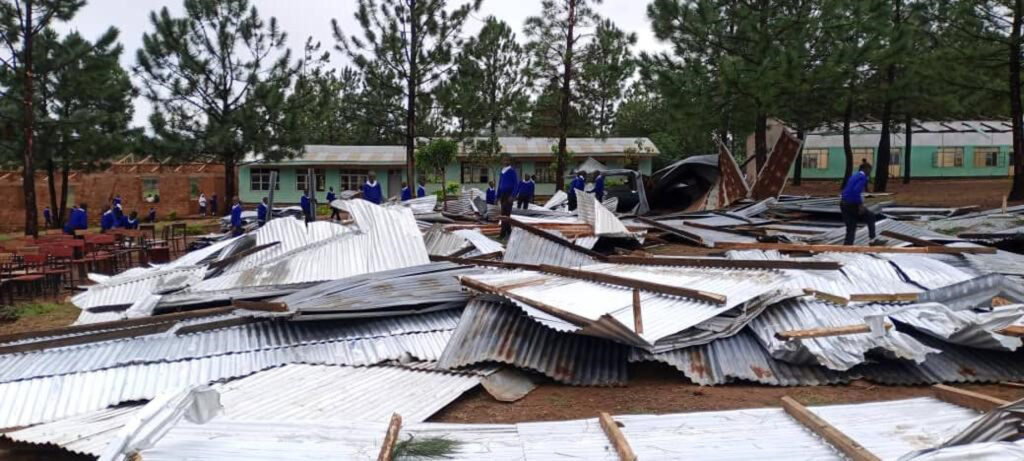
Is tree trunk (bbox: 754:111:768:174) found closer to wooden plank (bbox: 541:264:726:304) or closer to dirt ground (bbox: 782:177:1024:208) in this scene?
dirt ground (bbox: 782:177:1024:208)

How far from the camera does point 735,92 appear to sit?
55.8ft

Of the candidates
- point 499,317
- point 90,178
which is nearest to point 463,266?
point 499,317

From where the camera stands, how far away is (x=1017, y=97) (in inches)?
683

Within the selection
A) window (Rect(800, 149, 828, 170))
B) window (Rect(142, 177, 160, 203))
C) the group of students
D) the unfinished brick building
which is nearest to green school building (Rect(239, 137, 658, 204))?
the unfinished brick building

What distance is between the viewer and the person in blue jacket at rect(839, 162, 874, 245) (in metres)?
9.72

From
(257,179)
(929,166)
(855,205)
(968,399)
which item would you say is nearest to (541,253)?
(855,205)

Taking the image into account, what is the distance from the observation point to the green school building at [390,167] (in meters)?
33.5

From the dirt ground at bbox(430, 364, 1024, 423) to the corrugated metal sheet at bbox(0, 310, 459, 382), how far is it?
1471mm

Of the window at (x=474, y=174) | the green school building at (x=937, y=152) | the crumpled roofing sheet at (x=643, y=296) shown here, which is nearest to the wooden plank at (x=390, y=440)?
the crumpled roofing sheet at (x=643, y=296)

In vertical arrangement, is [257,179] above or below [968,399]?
above

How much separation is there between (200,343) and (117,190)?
87.6 feet

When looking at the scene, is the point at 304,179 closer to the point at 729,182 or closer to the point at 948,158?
the point at 729,182

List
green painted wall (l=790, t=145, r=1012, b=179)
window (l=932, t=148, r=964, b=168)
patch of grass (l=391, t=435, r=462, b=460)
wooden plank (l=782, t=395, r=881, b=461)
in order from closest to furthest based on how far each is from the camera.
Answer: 1. wooden plank (l=782, t=395, r=881, b=461)
2. patch of grass (l=391, t=435, r=462, b=460)
3. green painted wall (l=790, t=145, r=1012, b=179)
4. window (l=932, t=148, r=964, b=168)

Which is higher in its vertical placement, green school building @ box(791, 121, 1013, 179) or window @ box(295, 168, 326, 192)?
green school building @ box(791, 121, 1013, 179)
